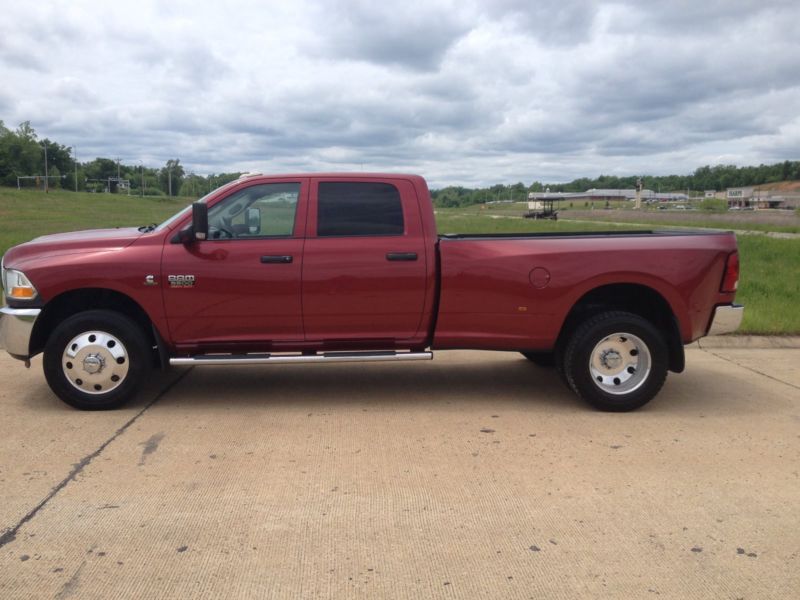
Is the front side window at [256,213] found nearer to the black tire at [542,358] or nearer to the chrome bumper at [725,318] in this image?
the black tire at [542,358]

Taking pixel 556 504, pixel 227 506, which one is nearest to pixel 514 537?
pixel 556 504

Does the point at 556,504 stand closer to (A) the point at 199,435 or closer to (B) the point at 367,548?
(B) the point at 367,548

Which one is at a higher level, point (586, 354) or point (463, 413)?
point (586, 354)

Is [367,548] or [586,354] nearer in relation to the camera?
[367,548]

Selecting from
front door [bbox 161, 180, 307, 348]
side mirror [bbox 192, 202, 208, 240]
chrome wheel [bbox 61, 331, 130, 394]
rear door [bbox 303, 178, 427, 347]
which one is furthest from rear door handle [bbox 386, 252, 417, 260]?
chrome wheel [bbox 61, 331, 130, 394]

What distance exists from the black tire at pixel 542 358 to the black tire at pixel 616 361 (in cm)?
132

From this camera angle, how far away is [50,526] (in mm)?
3836

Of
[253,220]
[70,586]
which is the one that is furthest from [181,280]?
[70,586]

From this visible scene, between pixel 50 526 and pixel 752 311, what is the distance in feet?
30.3

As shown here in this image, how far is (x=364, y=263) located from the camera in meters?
5.84

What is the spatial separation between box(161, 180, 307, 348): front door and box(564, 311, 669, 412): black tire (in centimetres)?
222

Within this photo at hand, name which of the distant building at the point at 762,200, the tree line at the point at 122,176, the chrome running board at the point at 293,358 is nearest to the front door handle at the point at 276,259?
the chrome running board at the point at 293,358

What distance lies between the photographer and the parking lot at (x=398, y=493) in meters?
3.36

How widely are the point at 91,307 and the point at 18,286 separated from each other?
57 centimetres
